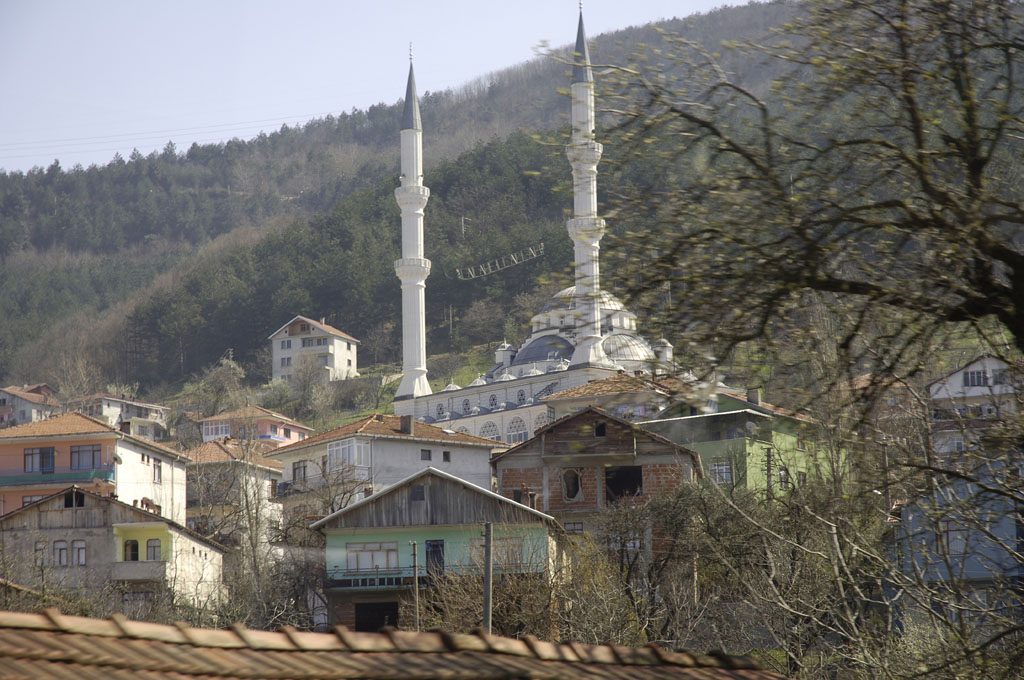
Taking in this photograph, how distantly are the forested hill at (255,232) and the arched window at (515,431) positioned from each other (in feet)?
68.1

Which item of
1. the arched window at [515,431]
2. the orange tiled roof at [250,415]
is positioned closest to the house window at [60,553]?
the orange tiled roof at [250,415]

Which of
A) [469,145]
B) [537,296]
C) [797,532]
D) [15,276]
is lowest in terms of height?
[797,532]

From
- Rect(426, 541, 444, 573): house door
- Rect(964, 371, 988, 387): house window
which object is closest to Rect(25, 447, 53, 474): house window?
Rect(426, 541, 444, 573): house door

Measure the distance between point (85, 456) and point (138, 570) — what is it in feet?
32.3

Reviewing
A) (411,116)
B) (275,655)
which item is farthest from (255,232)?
(275,655)

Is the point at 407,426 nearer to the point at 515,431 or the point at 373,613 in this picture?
the point at 373,613

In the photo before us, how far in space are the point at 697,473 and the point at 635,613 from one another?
32.9 feet

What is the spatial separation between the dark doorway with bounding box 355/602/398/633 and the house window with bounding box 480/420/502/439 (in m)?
30.5

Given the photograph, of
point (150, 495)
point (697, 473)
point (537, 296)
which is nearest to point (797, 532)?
point (697, 473)

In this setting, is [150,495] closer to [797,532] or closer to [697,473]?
[697,473]

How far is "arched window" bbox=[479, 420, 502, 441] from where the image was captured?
6169 centimetres

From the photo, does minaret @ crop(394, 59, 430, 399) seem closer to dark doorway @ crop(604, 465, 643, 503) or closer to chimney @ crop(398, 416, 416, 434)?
chimney @ crop(398, 416, 416, 434)

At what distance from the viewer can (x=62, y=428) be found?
139ft

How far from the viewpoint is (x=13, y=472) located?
137ft
